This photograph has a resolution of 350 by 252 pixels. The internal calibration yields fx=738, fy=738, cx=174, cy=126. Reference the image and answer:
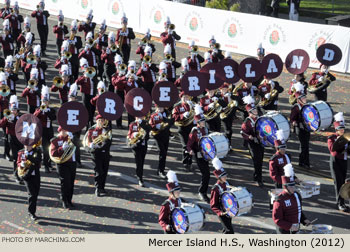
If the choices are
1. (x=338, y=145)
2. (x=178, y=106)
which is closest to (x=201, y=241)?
(x=338, y=145)

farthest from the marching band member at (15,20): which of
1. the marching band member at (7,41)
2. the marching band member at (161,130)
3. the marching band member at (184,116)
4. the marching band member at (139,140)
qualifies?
the marching band member at (139,140)

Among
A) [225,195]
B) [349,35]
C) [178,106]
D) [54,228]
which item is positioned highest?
[349,35]

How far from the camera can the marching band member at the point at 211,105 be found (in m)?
16.9

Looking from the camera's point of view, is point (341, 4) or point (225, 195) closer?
point (225, 195)

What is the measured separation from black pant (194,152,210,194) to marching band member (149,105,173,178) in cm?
126

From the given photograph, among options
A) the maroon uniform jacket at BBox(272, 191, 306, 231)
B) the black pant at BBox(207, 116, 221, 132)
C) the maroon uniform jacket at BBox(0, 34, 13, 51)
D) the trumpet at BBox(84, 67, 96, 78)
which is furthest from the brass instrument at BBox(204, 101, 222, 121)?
the maroon uniform jacket at BBox(0, 34, 13, 51)

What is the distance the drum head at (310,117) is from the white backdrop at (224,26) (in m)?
7.96

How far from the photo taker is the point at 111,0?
2841cm

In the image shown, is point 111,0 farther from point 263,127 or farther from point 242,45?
point 263,127

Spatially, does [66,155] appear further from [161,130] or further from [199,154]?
[199,154]

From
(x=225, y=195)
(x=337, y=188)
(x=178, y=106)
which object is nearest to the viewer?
(x=225, y=195)

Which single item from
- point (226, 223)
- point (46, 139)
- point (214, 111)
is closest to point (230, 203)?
point (226, 223)

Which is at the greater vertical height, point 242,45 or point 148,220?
point 242,45

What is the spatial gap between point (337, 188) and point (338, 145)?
920 millimetres
